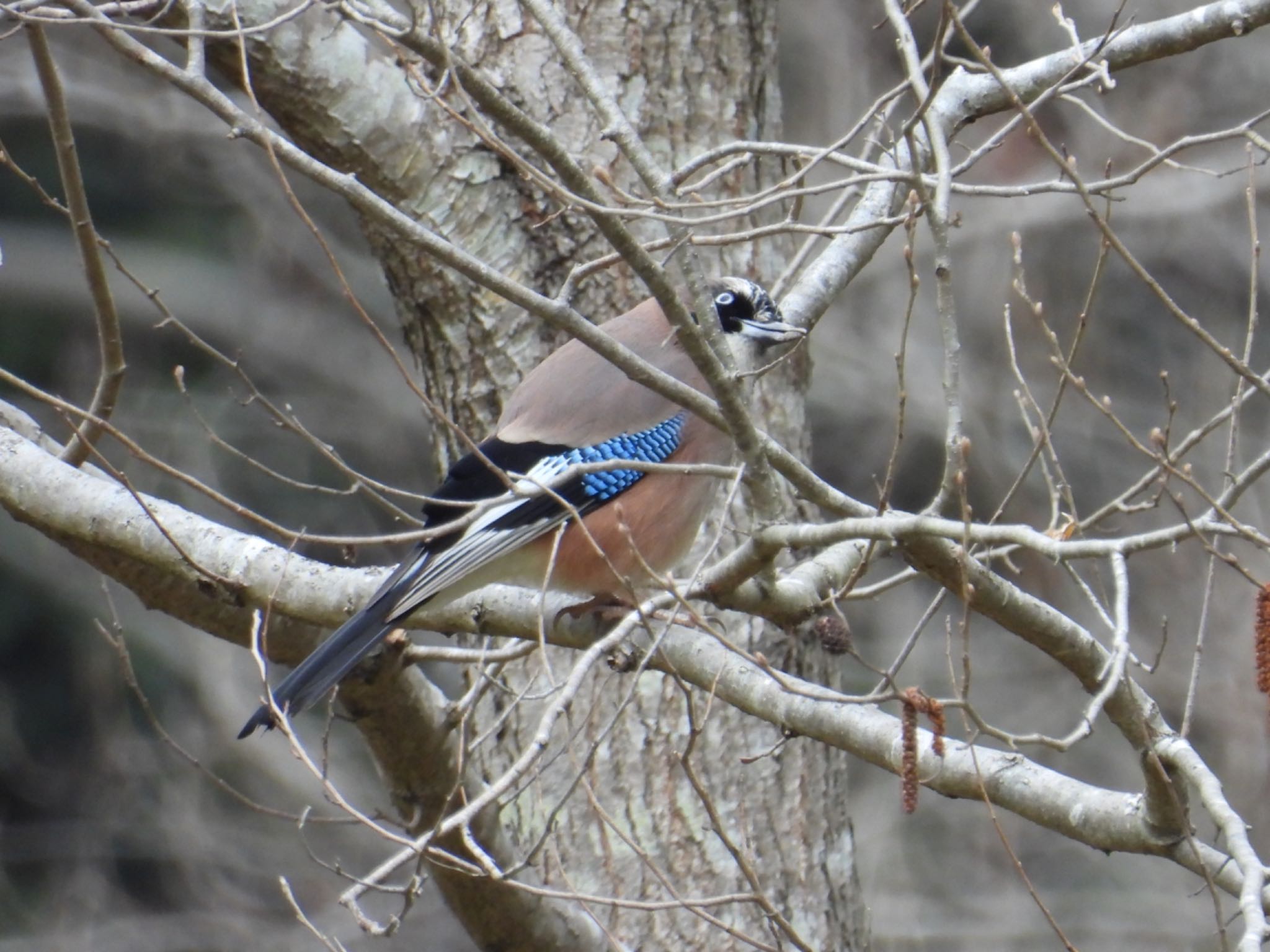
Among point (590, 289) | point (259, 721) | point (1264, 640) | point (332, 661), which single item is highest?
point (590, 289)

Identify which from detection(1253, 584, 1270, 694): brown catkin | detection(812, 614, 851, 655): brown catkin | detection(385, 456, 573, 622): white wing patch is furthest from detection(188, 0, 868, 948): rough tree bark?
detection(1253, 584, 1270, 694): brown catkin

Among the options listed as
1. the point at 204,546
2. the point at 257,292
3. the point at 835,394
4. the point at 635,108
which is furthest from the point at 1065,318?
the point at 204,546

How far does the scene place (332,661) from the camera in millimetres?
3549

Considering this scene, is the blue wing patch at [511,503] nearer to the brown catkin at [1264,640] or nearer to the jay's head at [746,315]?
the jay's head at [746,315]

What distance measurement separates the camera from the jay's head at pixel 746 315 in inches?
176

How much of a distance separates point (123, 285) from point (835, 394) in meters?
4.36

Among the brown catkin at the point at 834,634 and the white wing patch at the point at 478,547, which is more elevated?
the brown catkin at the point at 834,634

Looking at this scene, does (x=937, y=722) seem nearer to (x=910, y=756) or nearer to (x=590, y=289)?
(x=910, y=756)

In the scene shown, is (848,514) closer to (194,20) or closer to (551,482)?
(551,482)

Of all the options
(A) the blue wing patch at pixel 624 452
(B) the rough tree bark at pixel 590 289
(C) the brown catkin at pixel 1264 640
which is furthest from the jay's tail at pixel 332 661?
(C) the brown catkin at pixel 1264 640

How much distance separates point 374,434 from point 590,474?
17.5ft

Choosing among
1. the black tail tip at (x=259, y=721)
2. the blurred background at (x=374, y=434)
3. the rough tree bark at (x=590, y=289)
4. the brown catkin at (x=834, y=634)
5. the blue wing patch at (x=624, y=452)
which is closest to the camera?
the black tail tip at (x=259, y=721)

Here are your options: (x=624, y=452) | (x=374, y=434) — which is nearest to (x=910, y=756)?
(x=624, y=452)

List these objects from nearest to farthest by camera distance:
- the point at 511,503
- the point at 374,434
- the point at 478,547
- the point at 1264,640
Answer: the point at 1264,640
the point at 511,503
the point at 478,547
the point at 374,434
